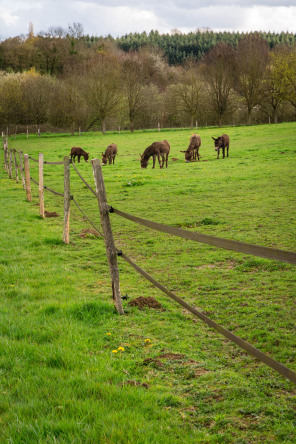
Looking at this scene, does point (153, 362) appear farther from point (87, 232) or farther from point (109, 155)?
point (109, 155)

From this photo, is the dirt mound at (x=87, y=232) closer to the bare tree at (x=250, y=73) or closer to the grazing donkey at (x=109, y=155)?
the grazing donkey at (x=109, y=155)

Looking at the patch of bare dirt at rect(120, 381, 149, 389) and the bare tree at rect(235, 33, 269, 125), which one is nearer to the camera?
the patch of bare dirt at rect(120, 381, 149, 389)

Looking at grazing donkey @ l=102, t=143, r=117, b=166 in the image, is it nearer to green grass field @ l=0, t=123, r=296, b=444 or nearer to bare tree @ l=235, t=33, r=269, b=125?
green grass field @ l=0, t=123, r=296, b=444

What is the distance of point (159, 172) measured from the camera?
21.4 metres

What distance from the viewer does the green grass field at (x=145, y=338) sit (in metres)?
2.94

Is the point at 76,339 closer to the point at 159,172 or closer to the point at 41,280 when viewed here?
the point at 41,280

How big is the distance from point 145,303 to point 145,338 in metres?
1.03

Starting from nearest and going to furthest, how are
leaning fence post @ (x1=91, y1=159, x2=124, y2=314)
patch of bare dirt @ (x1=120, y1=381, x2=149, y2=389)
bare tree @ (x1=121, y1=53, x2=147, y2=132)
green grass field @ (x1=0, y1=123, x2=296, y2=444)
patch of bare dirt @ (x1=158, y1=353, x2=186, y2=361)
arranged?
green grass field @ (x1=0, y1=123, x2=296, y2=444) → patch of bare dirt @ (x1=120, y1=381, x2=149, y2=389) → patch of bare dirt @ (x1=158, y1=353, x2=186, y2=361) → leaning fence post @ (x1=91, y1=159, x2=124, y2=314) → bare tree @ (x1=121, y1=53, x2=147, y2=132)

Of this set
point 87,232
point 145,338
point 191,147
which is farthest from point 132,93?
point 145,338

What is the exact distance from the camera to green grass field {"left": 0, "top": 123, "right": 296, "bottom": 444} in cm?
294

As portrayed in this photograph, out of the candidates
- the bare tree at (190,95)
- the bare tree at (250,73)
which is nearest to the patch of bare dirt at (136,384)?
the bare tree at (190,95)

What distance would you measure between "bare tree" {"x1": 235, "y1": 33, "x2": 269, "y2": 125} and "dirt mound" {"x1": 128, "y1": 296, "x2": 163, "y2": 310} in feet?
186

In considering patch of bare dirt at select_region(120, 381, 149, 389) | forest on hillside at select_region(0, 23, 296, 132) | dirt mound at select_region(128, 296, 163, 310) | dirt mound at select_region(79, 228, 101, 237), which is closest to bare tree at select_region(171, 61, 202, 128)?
forest on hillside at select_region(0, 23, 296, 132)

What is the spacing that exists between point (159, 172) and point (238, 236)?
13.0 meters
